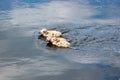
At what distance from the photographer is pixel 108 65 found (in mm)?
8500

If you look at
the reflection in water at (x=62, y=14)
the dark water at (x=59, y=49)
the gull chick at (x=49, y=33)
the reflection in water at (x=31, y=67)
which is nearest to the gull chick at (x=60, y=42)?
the dark water at (x=59, y=49)

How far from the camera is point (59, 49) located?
992 cm

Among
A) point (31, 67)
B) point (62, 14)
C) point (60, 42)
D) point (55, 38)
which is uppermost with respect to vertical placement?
point (62, 14)

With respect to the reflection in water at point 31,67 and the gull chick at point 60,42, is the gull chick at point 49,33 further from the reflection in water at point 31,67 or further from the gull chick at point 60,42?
the reflection in water at point 31,67

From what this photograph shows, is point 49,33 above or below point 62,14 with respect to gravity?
below

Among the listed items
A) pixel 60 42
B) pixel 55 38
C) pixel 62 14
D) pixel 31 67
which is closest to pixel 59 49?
pixel 60 42

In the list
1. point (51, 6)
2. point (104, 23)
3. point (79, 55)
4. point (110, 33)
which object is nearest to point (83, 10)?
point (51, 6)

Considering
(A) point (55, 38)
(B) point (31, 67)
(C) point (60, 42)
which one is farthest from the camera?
(A) point (55, 38)

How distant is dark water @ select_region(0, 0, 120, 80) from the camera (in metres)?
8.05

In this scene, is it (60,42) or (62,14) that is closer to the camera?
(60,42)

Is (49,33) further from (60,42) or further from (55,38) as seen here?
(60,42)

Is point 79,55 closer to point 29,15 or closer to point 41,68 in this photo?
point 41,68

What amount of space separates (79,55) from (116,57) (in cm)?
105

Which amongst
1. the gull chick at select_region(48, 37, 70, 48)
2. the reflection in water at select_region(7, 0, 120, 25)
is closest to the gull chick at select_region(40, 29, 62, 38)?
the gull chick at select_region(48, 37, 70, 48)
